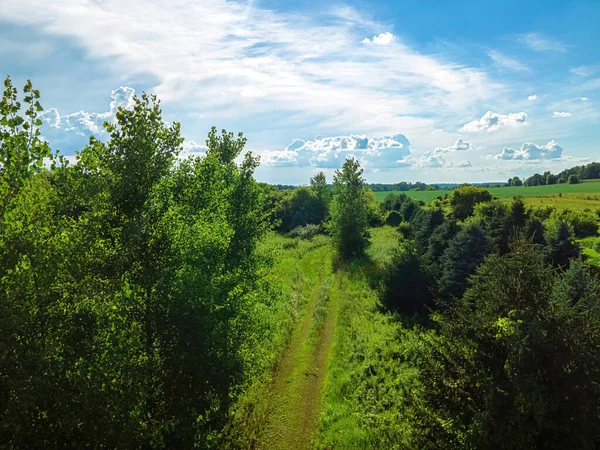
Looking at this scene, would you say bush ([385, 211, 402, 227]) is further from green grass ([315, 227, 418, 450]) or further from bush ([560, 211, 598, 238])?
green grass ([315, 227, 418, 450])

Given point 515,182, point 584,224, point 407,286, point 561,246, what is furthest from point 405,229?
point 515,182

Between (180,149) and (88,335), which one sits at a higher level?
(180,149)

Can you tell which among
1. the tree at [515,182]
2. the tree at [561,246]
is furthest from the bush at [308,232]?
the tree at [515,182]

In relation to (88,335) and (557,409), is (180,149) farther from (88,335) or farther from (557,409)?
(557,409)

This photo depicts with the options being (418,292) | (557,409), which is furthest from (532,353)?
(418,292)

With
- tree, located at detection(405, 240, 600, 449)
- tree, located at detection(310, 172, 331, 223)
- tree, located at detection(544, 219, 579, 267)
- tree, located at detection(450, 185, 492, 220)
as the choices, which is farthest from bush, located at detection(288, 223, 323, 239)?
tree, located at detection(405, 240, 600, 449)

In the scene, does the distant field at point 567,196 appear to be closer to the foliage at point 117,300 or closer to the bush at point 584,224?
the bush at point 584,224
